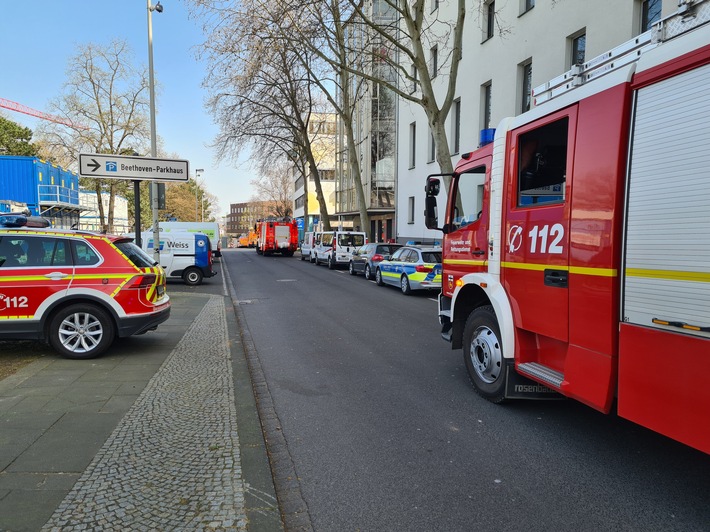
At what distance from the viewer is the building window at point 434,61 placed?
26.0m

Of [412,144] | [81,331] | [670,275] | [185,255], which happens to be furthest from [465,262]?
[412,144]

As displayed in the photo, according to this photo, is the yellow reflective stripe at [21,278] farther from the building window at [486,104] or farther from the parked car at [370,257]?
the building window at [486,104]

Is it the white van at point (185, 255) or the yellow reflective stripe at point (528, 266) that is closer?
the yellow reflective stripe at point (528, 266)

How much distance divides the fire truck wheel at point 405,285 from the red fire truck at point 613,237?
395 inches

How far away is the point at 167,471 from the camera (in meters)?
3.45

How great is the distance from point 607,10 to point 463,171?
11981 millimetres

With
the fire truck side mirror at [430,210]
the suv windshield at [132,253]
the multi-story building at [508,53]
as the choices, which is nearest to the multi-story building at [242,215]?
the multi-story building at [508,53]

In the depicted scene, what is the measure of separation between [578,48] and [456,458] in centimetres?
1593

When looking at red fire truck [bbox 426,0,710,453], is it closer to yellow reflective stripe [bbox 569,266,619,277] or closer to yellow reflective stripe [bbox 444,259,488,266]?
yellow reflective stripe [bbox 569,266,619,277]

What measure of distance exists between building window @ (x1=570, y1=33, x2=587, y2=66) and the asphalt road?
12.9 metres

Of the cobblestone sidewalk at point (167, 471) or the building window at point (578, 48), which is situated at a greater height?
the building window at point (578, 48)

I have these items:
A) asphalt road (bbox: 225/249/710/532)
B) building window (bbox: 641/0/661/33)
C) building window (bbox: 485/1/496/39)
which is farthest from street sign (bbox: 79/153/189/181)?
building window (bbox: 485/1/496/39)

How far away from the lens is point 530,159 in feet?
14.5

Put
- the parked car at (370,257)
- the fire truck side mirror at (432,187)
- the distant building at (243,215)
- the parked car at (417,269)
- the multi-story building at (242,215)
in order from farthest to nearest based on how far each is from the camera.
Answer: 1. the multi-story building at (242,215)
2. the distant building at (243,215)
3. the parked car at (370,257)
4. the parked car at (417,269)
5. the fire truck side mirror at (432,187)
